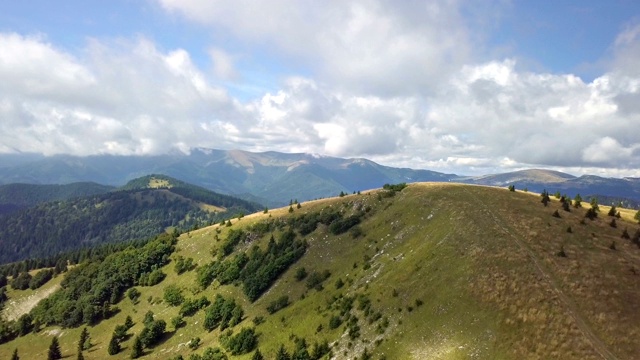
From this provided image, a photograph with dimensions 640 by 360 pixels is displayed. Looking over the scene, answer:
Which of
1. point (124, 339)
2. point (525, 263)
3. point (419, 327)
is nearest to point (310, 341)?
point (419, 327)

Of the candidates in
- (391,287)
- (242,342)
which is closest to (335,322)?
(391,287)

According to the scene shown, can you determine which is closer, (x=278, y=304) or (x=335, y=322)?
(x=335, y=322)

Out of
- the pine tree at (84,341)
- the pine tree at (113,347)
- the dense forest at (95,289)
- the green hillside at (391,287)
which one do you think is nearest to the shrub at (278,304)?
the green hillside at (391,287)

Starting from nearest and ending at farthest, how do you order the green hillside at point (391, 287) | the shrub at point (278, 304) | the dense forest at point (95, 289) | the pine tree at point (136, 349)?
the green hillside at point (391, 287), the shrub at point (278, 304), the pine tree at point (136, 349), the dense forest at point (95, 289)

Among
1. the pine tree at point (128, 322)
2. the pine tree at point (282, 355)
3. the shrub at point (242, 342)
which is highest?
the pine tree at point (282, 355)

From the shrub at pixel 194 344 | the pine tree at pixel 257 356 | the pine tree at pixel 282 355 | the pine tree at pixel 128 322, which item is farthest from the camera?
the pine tree at pixel 128 322

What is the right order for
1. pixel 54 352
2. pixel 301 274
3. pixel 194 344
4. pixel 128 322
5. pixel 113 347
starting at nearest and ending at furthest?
1. pixel 194 344
2. pixel 301 274
3. pixel 113 347
4. pixel 54 352
5. pixel 128 322

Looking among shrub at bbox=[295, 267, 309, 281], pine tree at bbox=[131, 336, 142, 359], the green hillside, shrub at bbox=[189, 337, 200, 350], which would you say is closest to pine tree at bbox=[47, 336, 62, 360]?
the green hillside

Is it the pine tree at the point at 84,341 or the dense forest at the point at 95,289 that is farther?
the dense forest at the point at 95,289

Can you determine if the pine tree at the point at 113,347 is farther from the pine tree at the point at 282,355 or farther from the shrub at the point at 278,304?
the pine tree at the point at 282,355

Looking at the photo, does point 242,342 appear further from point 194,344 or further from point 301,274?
point 301,274
